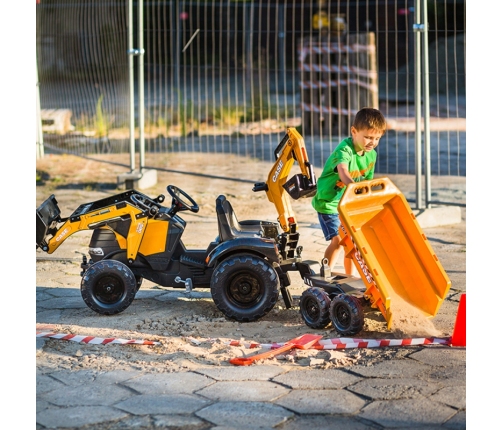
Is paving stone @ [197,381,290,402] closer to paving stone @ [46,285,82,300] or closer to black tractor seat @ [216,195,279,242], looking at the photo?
black tractor seat @ [216,195,279,242]

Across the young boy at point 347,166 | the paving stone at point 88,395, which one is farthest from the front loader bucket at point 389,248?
the paving stone at point 88,395

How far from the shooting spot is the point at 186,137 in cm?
1338

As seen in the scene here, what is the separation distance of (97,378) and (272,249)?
1502 millimetres

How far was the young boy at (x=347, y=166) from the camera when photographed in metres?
5.48

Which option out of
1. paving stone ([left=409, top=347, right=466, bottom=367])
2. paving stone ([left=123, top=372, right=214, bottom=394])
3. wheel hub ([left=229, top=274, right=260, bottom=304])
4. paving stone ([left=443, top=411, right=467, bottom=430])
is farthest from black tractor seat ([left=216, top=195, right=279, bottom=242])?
paving stone ([left=443, top=411, right=467, bottom=430])

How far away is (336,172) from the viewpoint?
18.7 ft

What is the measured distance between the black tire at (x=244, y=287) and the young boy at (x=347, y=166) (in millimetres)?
660

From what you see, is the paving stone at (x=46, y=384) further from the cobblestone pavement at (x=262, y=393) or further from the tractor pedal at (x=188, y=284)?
the tractor pedal at (x=188, y=284)

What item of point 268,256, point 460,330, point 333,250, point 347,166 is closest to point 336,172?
point 347,166

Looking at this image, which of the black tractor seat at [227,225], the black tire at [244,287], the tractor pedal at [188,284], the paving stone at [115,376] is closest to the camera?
the paving stone at [115,376]

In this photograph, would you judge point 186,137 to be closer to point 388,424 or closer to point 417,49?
point 417,49

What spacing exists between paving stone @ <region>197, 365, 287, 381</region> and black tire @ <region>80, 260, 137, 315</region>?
1153mm

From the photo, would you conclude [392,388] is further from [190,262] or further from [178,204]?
[178,204]
